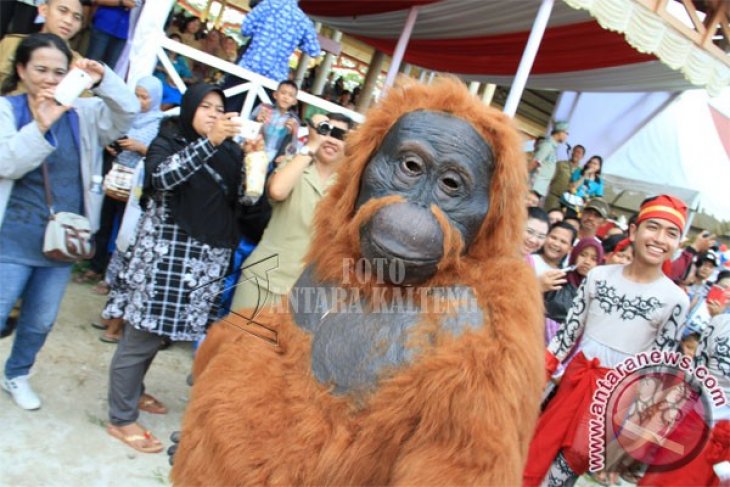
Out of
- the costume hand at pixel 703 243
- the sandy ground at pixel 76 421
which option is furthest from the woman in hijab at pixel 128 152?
the costume hand at pixel 703 243

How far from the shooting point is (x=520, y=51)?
8.45 metres

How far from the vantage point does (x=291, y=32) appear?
5.12 m

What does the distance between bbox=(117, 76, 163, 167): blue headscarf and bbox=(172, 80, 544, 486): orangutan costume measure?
271 cm

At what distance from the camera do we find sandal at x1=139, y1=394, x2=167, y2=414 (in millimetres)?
3271

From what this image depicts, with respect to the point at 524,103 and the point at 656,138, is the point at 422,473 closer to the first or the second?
the point at 656,138

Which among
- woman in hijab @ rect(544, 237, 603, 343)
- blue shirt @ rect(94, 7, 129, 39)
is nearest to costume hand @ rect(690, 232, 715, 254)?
woman in hijab @ rect(544, 237, 603, 343)

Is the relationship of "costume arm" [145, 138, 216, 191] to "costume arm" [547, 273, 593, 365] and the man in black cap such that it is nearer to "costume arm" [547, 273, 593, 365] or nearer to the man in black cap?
"costume arm" [547, 273, 593, 365]

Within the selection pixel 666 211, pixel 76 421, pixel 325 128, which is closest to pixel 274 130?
pixel 325 128

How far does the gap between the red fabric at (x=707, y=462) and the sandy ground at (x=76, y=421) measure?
2.31 metres

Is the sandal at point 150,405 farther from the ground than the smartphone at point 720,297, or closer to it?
closer to it

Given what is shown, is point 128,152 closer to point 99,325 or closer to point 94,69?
point 99,325

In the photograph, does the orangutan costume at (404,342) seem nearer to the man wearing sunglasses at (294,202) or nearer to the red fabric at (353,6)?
the man wearing sunglasses at (294,202)

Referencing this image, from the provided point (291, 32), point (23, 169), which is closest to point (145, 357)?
point (23, 169)

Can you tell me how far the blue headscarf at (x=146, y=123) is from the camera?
384cm
